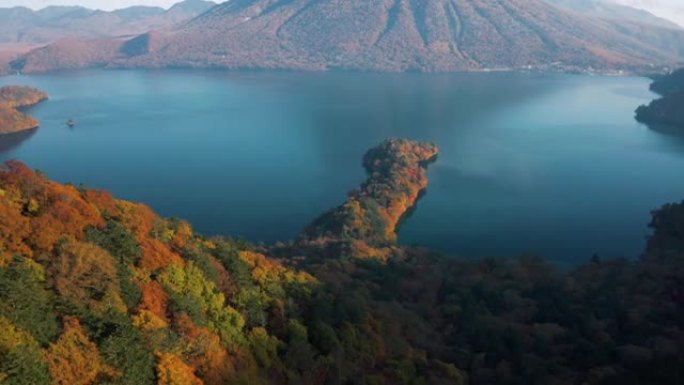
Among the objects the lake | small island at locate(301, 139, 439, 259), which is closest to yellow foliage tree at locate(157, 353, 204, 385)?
small island at locate(301, 139, 439, 259)

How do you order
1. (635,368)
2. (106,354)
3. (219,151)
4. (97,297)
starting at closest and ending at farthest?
(106,354) → (97,297) → (635,368) → (219,151)

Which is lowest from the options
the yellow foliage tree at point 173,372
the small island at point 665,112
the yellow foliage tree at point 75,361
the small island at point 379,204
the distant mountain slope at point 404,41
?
the small island at point 379,204

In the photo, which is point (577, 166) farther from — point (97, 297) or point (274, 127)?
point (97, 297)

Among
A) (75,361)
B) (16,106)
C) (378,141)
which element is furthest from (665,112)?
(16,106)

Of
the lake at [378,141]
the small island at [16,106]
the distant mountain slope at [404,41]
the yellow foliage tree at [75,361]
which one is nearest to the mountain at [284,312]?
the yellow foliage tree at [75,361]

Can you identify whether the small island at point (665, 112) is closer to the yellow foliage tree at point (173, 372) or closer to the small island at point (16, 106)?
the yellow foliage tree at point (173, 372)

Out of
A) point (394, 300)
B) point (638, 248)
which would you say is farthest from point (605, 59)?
point (394, 300)
